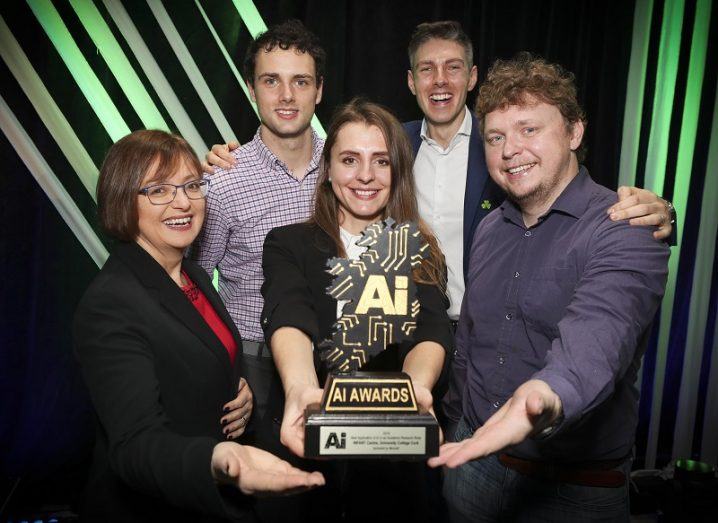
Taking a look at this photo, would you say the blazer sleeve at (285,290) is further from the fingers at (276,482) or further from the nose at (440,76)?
the nose at (440,76)

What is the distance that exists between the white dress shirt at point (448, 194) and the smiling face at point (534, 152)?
0.80m

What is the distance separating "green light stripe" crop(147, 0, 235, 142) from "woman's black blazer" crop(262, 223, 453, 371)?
171 cm

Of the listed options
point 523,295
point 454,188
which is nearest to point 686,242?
point 454,188

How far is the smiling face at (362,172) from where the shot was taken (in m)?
1.76

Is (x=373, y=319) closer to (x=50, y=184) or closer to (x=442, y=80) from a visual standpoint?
(x=442, y=80)

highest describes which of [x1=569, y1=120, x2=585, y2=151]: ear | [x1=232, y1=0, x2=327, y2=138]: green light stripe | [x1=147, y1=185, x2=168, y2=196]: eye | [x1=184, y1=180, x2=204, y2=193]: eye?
[x1=232, y1=0, x2=327, y2=138]: green light stripe

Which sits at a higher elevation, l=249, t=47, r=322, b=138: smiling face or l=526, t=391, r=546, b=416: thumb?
l=249, t=47, r=322, b=138: smiling face

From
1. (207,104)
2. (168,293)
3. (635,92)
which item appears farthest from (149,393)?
(635,92)

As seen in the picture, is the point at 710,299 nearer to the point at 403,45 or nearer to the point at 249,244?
the point at 403,45

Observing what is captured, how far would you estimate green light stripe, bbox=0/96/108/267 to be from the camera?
309 cm

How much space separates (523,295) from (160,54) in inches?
99.0

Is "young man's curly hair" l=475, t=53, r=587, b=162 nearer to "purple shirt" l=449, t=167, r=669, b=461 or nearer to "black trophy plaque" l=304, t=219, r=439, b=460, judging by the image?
"purple shirt" l=449, t=167, r=669, b=461

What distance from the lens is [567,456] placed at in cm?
157

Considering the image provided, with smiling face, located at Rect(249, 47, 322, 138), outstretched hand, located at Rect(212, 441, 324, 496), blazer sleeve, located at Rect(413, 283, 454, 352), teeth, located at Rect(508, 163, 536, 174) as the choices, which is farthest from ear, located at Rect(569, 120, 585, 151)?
outstretched hand, located at Rect(212, 441, 324, 496)
